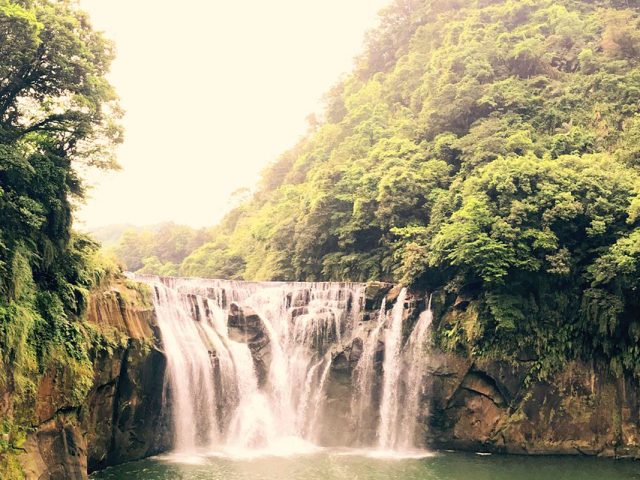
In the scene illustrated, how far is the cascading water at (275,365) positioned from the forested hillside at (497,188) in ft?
9.32

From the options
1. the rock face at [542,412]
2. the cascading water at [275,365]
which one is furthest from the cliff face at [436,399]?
the cascading water at [275,365]

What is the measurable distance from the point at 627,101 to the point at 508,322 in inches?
602

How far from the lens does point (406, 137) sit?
33938mm

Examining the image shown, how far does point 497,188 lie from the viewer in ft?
75.9

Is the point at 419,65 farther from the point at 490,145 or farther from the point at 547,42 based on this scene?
the point at 490,145

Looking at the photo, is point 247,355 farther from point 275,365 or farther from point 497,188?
point 497,188

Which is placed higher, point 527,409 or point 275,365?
point 275,365

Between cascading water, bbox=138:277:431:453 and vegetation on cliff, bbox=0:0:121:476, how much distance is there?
5928 millimetres

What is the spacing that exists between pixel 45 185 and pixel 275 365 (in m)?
13.2

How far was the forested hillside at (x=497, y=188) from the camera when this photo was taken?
2183 cm

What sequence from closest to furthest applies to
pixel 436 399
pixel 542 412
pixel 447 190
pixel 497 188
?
pixel 542 412 < pixel 436 399 < pixel 497 188 < pixel 447 190

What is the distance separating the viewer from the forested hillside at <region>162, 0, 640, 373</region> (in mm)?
21828

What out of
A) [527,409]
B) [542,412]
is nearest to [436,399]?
[527,409]

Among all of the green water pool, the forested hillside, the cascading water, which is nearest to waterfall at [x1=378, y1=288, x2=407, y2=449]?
the cascading water
